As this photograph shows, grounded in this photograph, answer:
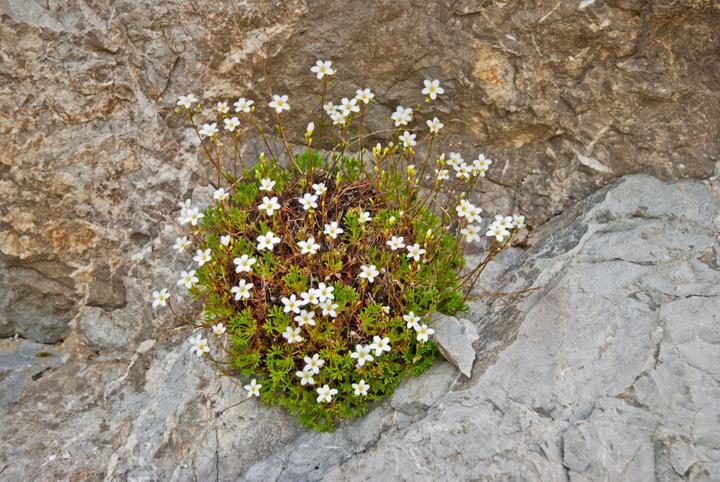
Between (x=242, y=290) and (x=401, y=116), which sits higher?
(x=401, y=116)

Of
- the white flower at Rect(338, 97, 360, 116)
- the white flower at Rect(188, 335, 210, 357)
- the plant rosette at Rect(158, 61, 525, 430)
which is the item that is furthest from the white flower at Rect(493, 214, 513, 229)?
the white flower at Rect(188, 335, 210, 357)

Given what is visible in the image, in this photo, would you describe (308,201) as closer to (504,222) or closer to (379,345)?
(379,345)

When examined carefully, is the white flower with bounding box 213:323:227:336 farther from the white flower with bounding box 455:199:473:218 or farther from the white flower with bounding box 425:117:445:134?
the white flower with bounding box 425:117:445:134

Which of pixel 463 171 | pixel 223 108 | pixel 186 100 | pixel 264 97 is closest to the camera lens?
pixel 186 100

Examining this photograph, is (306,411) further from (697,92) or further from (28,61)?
(697,92)

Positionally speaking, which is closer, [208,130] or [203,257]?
[203,257]

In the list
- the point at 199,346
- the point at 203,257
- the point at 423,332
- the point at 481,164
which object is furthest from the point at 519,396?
the point at 203,257

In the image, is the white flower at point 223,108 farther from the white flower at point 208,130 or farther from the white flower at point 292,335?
the white flower at point 292,335
